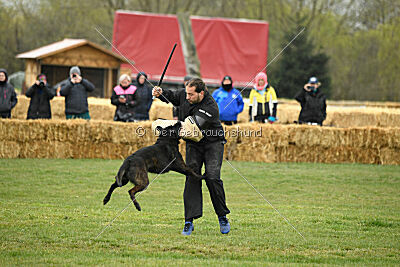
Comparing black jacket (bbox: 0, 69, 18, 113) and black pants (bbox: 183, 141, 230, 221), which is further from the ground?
black jacket (bbox: 0, 69, 18, 113)

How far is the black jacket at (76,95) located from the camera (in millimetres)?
16422

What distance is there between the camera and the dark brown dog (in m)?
7.71

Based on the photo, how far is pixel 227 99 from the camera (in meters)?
16.2

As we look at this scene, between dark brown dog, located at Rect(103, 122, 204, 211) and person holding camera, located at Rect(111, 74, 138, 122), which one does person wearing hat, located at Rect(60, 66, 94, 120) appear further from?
dark brown dog, located at Rect(103, 122, 204, 211)

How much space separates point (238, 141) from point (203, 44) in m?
20.0

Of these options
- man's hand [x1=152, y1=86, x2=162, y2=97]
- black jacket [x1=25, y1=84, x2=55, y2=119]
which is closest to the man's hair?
man's hand [x1=152, y1=86, x2=162, y2=97]

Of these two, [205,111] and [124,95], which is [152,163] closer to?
[205,111]

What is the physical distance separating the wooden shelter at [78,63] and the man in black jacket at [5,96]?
14.1m

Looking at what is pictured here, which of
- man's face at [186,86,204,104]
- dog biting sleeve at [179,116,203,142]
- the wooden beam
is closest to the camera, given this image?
dog biting sleeve at [179,116,203,142]

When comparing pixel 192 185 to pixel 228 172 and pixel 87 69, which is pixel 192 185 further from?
pixel 87 69

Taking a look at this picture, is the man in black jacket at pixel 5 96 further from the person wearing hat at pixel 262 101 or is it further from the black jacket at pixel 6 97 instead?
the person wearing hat at pixel 262 101

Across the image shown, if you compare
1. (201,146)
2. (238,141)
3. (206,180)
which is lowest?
(238,141)

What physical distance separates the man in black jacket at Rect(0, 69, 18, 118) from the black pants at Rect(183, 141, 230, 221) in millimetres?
9612

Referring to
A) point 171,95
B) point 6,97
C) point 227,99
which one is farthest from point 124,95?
point 171,95
